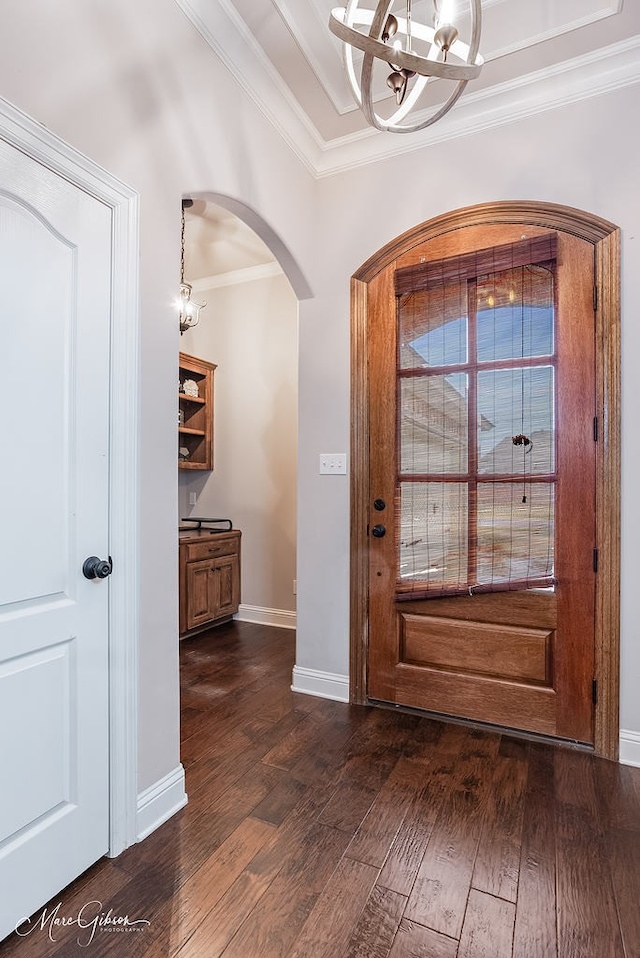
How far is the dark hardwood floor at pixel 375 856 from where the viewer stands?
1.20m

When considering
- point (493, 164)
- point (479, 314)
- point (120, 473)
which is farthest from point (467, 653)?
point (493, 164)

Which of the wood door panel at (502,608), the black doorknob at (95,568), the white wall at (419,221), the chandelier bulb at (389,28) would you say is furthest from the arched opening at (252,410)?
the chandelier bulb at (389,28)

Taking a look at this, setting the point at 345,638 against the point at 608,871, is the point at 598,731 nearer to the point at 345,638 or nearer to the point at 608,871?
the point at 608,871

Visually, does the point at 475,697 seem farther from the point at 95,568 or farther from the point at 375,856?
the point at 95,568

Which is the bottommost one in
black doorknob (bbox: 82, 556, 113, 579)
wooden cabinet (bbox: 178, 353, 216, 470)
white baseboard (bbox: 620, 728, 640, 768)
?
white baseboard (bbox: 620, 728, 640, 768)

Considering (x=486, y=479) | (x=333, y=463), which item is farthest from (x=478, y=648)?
(x=333, y=463)

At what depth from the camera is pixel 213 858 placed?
1440 mm

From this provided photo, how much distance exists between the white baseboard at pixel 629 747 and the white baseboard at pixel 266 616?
7.48 ft

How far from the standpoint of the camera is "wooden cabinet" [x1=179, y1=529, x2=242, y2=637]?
3322mm

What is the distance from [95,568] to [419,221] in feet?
7.00

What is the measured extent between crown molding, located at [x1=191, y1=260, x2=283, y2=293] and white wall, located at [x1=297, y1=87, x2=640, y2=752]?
1261 millimetres

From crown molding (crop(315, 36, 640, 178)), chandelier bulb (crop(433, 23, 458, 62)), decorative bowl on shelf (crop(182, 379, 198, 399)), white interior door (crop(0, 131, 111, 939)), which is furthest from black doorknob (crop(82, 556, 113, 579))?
decorative bowl on shelf (crop(182, 379, 198, 399))

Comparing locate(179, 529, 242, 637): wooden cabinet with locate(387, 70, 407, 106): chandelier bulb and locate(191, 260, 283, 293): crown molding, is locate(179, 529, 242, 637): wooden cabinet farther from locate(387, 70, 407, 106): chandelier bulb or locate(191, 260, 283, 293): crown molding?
locate(387, 70, 407, 106): chandelier bulb

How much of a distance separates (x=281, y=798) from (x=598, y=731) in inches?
52.6
